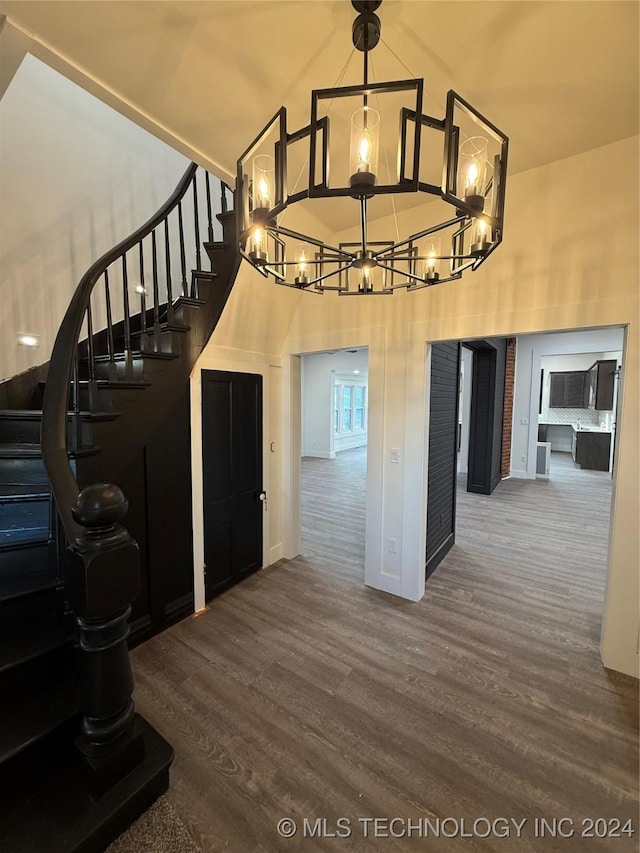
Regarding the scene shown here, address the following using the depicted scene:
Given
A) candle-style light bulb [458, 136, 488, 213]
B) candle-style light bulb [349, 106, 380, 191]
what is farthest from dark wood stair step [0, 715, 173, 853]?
candle-style light bulb [458, 136, 488, 213]

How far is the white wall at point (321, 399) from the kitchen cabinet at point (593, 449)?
5848mm

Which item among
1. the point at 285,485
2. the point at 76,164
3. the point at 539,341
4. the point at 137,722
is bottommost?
the point at 137,722

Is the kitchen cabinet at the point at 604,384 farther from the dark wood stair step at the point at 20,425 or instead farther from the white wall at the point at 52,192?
the dark wood stair step at the point at 20,425

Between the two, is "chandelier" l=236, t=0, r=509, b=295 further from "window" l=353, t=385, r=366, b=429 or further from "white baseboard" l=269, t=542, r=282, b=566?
"window" l=353, t=385, r=366, b=429

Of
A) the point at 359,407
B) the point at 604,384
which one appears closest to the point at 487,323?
the point at 604,384

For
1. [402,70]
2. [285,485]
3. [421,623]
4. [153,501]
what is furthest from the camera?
[285,485]

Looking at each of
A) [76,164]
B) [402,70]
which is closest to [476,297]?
[402,70]

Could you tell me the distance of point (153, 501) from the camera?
244 cm

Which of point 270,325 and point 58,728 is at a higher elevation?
point 270,325

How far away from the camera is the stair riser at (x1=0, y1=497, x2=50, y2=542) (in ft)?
6.39

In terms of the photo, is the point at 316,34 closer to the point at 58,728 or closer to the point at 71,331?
the point at 71,331

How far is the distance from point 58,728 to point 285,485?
2.51 meters

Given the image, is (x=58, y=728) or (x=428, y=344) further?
(x=428, y=344)

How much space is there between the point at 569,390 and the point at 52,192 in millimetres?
11201
